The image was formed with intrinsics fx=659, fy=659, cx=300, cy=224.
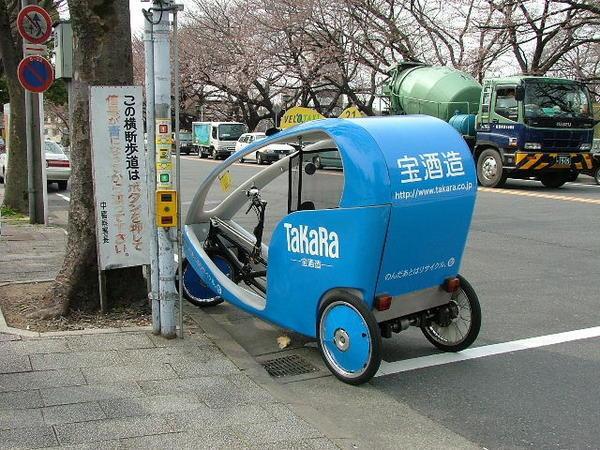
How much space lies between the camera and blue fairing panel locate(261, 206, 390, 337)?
4.28m

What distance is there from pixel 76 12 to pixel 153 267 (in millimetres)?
2174

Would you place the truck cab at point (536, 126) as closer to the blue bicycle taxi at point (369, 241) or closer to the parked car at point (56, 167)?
the parked car at point (56, 167)

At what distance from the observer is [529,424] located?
396 centimetres

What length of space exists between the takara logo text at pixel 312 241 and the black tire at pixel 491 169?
1376cm

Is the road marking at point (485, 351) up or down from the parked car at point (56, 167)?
down

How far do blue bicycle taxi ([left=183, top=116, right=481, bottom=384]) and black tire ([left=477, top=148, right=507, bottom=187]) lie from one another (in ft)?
43.6

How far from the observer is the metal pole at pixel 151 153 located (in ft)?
15.9

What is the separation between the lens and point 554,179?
60.1 feet

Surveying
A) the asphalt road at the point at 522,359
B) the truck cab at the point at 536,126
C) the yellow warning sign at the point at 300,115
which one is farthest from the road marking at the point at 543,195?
the yellow warning sign at the point at 300,115

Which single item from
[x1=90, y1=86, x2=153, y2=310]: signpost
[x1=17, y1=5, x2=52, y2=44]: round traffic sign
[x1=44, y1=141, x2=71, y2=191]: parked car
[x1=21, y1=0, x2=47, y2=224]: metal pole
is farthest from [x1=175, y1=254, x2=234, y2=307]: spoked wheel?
[x1=44, y1=141, x2=71, y2=191]: parked car

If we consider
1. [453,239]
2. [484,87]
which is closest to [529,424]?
[453,239]

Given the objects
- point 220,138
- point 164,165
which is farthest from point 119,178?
point 220,138

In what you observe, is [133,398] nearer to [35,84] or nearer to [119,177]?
[119,177]

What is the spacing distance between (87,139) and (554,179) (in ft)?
50.9
